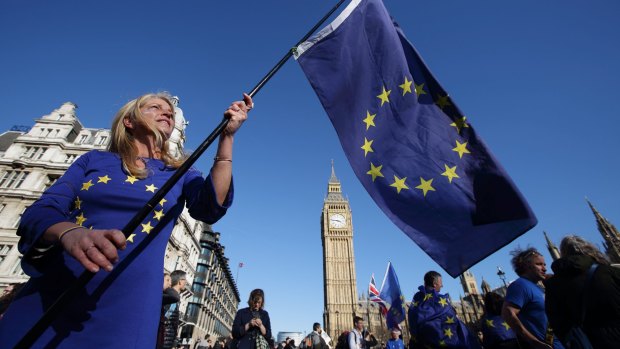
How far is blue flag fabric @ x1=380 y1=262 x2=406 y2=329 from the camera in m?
14.5

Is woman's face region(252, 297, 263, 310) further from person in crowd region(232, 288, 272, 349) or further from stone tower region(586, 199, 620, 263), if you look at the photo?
stone tower region(586, 199, 620, 263)

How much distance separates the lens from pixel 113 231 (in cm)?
107

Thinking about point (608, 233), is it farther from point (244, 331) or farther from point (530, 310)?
point (244, 331)

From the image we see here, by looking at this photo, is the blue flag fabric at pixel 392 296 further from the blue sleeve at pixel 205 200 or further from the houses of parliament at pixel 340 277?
the houses of parliament at pixel 340 277

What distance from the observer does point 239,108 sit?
1888 millimetres

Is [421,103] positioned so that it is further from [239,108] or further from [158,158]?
[158,158]

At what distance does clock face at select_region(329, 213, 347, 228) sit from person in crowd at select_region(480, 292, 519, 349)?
246ft

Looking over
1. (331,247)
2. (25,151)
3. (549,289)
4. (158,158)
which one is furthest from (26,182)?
(331,247)

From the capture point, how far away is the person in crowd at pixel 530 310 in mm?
3598

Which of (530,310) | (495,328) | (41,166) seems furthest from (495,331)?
(41,166)

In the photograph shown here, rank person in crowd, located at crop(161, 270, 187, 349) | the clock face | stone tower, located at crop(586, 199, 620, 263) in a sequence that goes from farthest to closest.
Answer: the clock face
stone tower, located at crop(586, 199, 620, 263)
person in crowd, located at crop(161, 270, 187, 349)

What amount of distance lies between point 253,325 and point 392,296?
44.9ft

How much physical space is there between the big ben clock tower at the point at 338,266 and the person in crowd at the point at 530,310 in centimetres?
7144

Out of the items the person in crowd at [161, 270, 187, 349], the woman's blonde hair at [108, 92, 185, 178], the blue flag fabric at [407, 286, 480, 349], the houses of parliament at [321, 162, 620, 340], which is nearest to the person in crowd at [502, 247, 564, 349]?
the blue flag fabric at [407, 286, 480, 349]
